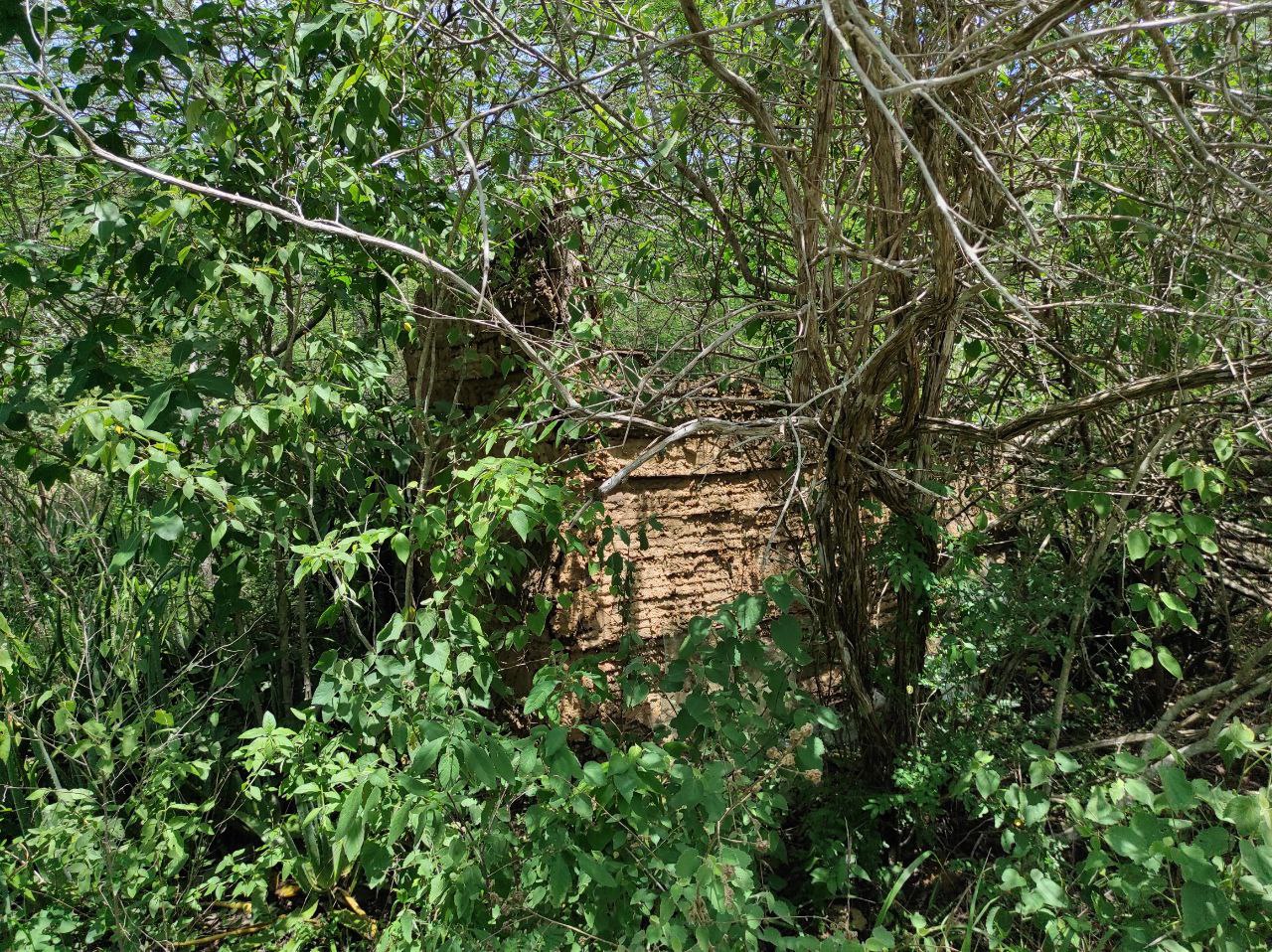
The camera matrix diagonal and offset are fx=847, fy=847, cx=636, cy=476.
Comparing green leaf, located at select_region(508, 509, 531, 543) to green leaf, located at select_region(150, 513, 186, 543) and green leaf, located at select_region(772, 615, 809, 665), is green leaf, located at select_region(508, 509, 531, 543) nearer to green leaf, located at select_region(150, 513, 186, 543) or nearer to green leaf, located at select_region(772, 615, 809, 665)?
green leaf, located at select_region(772, 615, 809, 665)

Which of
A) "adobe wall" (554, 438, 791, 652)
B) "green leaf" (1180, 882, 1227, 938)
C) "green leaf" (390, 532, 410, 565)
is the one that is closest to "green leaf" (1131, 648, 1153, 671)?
"green leaf" (1180, 882, 1227, 938)

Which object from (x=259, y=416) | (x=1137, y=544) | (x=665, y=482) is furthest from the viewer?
(x=665, y=482)

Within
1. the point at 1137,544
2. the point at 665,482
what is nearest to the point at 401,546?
the point at 665,482

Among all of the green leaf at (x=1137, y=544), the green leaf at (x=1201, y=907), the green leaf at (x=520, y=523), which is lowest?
the green leaf at (x=1201, y=907)

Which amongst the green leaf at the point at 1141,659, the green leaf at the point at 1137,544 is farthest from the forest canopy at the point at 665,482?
the green leaf at the point at 1141,659

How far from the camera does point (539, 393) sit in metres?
2.69

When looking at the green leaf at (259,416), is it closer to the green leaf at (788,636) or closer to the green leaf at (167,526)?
the green leaf at (167,526)

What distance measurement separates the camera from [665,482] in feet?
10.1

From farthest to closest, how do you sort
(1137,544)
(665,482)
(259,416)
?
1. (665,482)
2. (259,416)
3. (1137,544)

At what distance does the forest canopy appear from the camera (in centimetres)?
209

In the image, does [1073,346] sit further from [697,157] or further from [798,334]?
[697,157]

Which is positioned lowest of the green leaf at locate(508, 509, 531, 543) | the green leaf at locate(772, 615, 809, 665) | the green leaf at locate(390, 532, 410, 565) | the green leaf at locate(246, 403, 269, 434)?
the green leaf at locate(772, 615, 809, 665)

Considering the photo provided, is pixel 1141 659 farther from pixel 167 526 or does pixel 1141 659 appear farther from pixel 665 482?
pixel 167 526

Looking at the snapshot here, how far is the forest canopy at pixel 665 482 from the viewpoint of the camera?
6.86 ft
